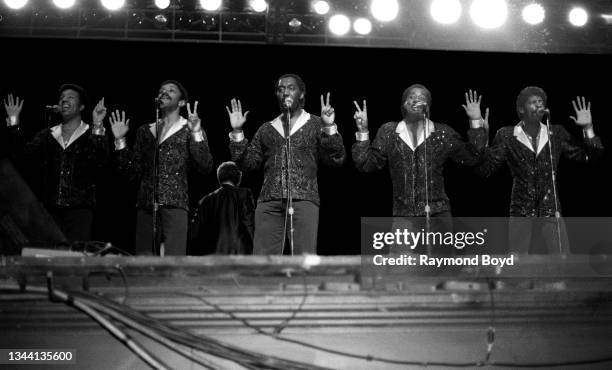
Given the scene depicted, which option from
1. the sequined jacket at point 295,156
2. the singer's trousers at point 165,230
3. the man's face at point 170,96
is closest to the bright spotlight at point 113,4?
the man's face at point 170,96

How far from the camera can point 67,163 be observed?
5332 mm

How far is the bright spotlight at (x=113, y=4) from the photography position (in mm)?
6004

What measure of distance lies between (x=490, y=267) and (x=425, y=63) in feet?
15.1

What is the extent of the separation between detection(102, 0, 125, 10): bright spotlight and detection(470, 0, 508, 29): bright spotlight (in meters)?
2.95

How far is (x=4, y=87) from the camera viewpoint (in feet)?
22.4

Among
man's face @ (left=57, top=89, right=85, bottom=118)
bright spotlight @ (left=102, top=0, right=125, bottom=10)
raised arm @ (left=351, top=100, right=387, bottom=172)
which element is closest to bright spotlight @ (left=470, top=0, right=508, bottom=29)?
raised arm @ (left=351, top=100, right=387, bottom=172)

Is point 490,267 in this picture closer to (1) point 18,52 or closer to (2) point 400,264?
(2) point 400,264

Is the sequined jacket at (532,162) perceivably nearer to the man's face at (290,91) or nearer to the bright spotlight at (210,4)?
the man's face at (290,91)

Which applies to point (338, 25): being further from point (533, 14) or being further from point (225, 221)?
point (225, 221)

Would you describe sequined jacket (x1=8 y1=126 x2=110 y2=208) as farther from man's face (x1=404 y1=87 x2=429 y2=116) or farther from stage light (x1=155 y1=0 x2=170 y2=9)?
man's face (x1=404 y1=87 x2=429 y2=116)

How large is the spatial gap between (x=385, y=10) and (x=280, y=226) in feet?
7.21

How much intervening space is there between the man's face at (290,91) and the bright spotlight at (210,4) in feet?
3.68

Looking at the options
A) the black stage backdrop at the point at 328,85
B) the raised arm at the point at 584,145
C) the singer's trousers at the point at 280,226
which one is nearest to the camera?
the singer's trousers at the point at 280,226

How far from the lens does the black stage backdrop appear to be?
6922mm
